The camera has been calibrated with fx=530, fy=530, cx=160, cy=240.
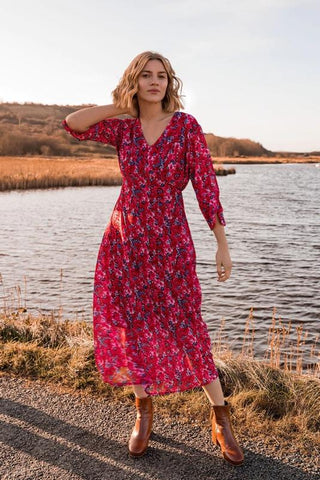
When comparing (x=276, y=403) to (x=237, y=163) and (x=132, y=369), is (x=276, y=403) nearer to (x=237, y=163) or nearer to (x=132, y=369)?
(x=132, y=369)

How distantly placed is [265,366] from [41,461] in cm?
171

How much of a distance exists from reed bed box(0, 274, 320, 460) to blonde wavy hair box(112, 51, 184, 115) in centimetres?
175

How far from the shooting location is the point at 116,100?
9.00ft

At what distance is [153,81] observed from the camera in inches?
104

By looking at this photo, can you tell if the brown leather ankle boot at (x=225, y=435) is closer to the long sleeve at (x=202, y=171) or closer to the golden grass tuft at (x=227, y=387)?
the golden grass tuft at (x=227, y=387)

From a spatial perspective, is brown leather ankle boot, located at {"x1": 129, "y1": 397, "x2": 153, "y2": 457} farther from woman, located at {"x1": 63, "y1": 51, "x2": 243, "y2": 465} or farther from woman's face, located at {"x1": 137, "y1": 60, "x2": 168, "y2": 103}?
woman's face, located at {"x1": 137, "y1": 60, "x2": 168, "y2": 103}

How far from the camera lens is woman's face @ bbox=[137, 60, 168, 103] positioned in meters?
2.65

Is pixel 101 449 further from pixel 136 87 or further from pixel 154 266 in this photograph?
pixel 136 87

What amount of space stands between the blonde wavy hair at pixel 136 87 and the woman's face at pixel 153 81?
0.02 metres

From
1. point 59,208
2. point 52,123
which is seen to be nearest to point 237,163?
point 52,123

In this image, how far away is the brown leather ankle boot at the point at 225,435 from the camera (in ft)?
8.59

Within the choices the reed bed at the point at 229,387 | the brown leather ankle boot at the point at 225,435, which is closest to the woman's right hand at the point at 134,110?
the brown leather ankle boot at the point at 225,435

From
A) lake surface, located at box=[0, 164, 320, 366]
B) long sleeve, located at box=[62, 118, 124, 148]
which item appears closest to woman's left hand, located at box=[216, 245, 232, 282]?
long sleeve, located at box=[62, 118, 124, 148]

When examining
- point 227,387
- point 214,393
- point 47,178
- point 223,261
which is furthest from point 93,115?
point 47,178
